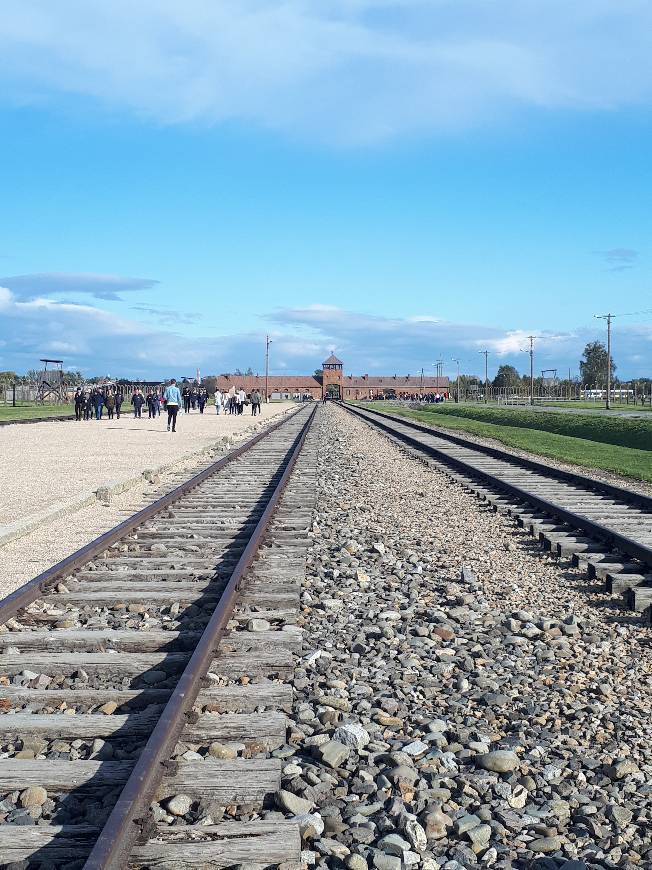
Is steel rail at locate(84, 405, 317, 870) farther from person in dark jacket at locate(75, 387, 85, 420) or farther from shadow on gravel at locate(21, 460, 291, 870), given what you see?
person in dark jacket at locate(75, 387, 85, 420)

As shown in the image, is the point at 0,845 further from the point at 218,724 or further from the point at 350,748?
the point at 350,748

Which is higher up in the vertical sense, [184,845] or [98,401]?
[98,401]

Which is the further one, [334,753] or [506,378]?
[506,378]

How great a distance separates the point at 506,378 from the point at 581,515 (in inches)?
6494

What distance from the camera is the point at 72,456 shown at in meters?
21.9

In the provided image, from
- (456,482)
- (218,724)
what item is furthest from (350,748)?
(456,482)

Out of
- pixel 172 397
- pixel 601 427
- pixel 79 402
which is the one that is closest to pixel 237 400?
pixel 79 402

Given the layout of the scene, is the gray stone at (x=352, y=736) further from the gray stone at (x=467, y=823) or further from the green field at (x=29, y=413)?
the green field at (x=29, y=413)

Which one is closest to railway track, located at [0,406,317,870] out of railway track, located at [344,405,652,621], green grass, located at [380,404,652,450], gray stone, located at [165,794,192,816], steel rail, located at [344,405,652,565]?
gray stone, located at [165,794,192,816]

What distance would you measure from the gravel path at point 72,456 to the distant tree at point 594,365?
456ft

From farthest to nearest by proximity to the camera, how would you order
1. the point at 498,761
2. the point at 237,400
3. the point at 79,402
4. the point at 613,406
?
the point at 613,406, the point at 237,400, the point at 79,402, the point at 498,761

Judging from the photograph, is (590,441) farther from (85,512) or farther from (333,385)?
(333,385)

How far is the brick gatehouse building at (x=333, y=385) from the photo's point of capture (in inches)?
7121

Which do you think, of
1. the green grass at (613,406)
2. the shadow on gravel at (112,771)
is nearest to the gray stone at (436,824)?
the shadow on gravel at (112,771)
